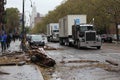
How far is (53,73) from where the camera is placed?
1944cm

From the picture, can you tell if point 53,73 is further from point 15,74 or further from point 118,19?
point 118,19

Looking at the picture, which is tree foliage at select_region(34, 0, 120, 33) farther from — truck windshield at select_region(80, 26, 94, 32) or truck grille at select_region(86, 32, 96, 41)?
truck grille at select_region(86, 32, 96, 41)

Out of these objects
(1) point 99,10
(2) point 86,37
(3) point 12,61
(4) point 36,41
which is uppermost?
(1) point 99,10

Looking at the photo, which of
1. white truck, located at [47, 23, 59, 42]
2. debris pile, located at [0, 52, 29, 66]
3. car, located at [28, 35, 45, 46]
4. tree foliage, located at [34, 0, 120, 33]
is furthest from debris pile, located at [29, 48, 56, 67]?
white truck, located at [47, 23, 59, 42]

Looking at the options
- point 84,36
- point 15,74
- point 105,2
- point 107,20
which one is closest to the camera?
point 15,74

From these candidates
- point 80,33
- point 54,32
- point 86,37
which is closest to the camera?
point 86,37

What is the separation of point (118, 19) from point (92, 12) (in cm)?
965

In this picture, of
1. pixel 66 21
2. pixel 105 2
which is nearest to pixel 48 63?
pixel 66 21

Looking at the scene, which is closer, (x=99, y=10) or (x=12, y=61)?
(x=12, y=61)

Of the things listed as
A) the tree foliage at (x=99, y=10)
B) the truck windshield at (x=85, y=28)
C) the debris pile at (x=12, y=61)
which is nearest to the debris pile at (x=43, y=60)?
the debris pile at (x=12, y=61)

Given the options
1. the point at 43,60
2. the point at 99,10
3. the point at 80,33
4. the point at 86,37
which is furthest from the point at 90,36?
the point at 99,10

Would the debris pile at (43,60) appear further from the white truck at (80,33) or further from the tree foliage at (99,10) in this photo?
the tree foliage at (99,10)

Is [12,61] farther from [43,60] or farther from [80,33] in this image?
[80,33]

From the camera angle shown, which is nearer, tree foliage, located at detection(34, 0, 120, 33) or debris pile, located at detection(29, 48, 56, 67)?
debris pile, located at detection(29, 48, 56, 67)
